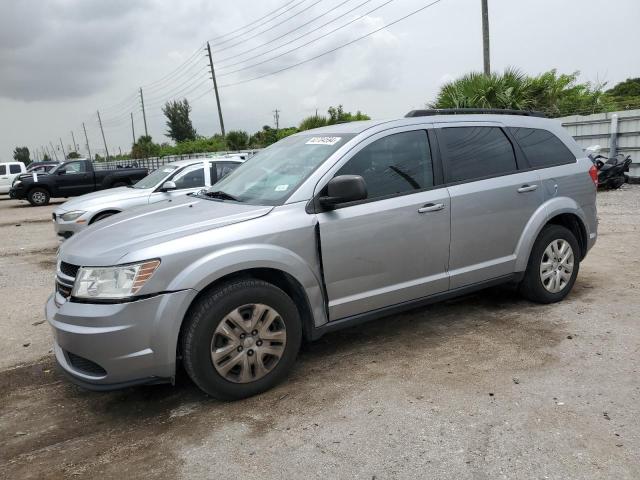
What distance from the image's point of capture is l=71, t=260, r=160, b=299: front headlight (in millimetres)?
2930

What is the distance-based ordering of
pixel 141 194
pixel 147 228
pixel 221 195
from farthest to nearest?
pixel 141 194 → pixel 221 195 → pixel 147 228

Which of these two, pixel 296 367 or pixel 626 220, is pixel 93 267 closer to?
pixel 296 367

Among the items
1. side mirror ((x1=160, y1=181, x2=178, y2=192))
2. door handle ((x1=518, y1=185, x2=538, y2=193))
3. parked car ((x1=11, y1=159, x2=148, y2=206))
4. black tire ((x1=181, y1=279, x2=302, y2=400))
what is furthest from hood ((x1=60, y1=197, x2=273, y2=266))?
parked car ((x1=11, y1=159, x2=148, y2=206))

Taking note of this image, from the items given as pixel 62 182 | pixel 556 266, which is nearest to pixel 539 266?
pixel 556 266

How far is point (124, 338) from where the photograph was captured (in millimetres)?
2906

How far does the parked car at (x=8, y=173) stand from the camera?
23344 mm

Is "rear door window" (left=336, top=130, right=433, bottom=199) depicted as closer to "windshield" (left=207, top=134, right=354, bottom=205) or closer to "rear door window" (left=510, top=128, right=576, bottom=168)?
"windshield" (left=207, top=134, right=354, bottom=205)

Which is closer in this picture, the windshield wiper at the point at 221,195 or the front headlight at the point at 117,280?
the front headlight at the point at 117,280

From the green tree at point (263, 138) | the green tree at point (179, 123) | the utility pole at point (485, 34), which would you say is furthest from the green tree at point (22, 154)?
the utility pole at point (485, 34)

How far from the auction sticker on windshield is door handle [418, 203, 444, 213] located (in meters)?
0.80

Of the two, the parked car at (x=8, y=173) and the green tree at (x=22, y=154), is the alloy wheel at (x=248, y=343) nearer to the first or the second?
the parked car at (x=8, y=173)

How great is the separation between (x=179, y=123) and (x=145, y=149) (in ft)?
52.3

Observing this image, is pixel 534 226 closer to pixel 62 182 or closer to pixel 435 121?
pixel 435 121

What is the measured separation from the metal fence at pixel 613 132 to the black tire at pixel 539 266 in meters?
10.1
